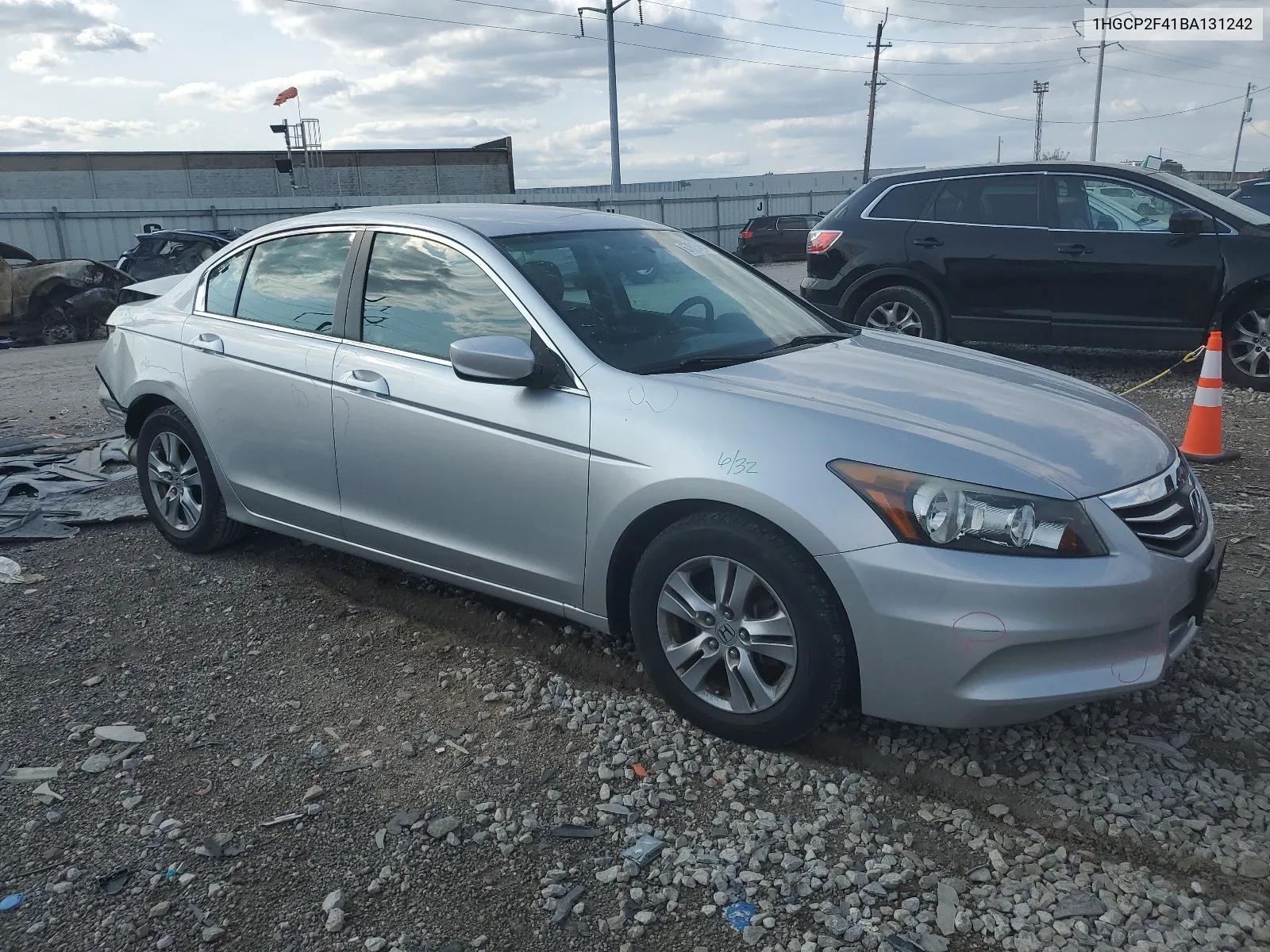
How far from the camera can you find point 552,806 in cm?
295

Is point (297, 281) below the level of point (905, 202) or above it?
below

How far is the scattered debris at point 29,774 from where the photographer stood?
317 cm

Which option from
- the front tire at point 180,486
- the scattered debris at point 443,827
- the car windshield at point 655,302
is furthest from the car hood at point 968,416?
the front tire at point 180,486

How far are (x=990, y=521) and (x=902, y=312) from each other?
6.50m

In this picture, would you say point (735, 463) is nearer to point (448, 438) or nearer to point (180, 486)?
point (448, 438)

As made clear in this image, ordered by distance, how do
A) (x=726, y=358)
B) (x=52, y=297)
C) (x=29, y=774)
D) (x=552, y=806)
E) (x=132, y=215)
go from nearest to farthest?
1. (x=552, y=806)
2. (x=29, y=774)
3. (x=726, y=358)
4. (x=52, y=297)
5. (x=132, y=215)

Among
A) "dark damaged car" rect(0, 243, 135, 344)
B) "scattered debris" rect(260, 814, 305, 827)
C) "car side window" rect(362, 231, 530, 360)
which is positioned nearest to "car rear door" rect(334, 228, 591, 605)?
"car side window" rect(362, 231, 530, 360)

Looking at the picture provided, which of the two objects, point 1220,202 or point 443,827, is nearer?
point 443,827

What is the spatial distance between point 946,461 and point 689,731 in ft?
3.96

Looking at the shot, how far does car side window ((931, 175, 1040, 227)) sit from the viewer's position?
851cm

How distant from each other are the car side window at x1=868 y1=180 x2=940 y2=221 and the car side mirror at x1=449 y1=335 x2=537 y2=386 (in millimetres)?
6373

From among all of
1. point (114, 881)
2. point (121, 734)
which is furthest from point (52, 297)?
point (114, 881)

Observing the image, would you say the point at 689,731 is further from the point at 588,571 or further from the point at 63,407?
the point at 63,407

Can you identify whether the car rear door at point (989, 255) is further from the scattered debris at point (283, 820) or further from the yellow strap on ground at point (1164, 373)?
the scattered debris at point (283, 820)
